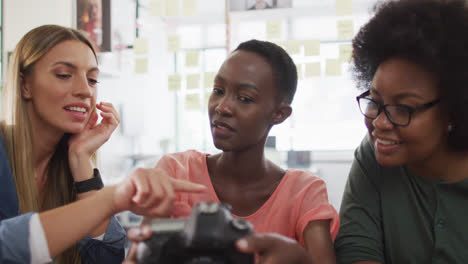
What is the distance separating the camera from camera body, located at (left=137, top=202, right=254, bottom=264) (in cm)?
53

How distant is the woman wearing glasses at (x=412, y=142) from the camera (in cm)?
82

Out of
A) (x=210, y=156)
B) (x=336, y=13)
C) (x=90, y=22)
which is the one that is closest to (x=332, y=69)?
(x=336, y=13)

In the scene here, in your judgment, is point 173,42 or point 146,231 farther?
point 173,42

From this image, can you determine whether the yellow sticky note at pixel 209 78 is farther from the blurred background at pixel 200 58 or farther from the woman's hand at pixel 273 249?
the woman's hand at pixel 273 249

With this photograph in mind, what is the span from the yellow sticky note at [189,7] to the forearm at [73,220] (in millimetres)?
1339

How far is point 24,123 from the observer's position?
98cm

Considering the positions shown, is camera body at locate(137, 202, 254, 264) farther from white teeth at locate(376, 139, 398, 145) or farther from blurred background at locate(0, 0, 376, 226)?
blurred background at locate(0, 0, 376, 226)

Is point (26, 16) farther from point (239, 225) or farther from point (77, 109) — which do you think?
point (239, 225)

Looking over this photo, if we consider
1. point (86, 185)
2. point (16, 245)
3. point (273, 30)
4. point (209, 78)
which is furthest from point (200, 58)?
point (16, 245)

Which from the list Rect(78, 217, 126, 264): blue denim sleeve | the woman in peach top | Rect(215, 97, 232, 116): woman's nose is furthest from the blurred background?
Rect(78, 217, 126, 264): blue denim sleeve

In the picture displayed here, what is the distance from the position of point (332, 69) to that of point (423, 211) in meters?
0.97

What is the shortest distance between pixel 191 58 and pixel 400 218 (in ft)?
3.96

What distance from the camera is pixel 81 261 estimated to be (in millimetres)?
997

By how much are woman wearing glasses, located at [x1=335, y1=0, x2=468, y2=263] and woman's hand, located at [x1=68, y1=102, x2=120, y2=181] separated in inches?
27.2
